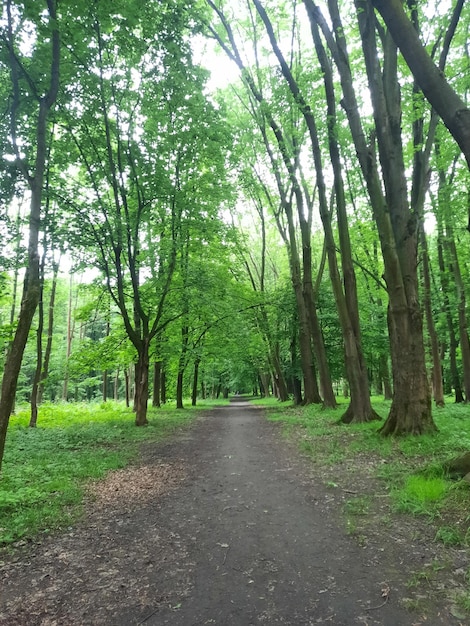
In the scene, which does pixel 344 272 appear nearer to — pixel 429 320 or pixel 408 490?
pixel 429 320

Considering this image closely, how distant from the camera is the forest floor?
305 centimetres

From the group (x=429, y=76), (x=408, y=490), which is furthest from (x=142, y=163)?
(x=408, y=490)

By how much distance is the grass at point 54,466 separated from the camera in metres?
5.12

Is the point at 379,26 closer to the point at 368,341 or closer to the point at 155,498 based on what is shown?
the point at 155,498

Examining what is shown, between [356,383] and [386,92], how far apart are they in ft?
25.4

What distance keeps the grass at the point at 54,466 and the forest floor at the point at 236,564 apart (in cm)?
38

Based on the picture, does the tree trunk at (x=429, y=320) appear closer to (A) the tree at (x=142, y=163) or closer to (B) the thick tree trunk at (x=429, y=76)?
(A) the tree at (x=142, y=163)

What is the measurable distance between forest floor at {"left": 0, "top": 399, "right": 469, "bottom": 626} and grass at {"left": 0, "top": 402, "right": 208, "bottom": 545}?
1.24ft

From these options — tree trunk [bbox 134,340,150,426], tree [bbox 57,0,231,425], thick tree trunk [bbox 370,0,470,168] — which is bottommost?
tree trunk [bbox 134,340,150,426]

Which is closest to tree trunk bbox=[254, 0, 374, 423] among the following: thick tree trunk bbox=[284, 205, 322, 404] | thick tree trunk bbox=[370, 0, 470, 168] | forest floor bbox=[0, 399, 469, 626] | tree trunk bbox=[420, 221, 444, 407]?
tree trunk bbox=[420, 221, 444, 407]

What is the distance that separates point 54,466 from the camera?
7910mm

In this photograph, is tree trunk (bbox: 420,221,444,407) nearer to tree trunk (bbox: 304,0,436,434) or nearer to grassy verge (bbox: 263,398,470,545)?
grassy verge (bbox: 263,398,470,545)

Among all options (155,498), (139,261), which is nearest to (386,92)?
(139,261)

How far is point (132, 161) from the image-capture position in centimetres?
1280
